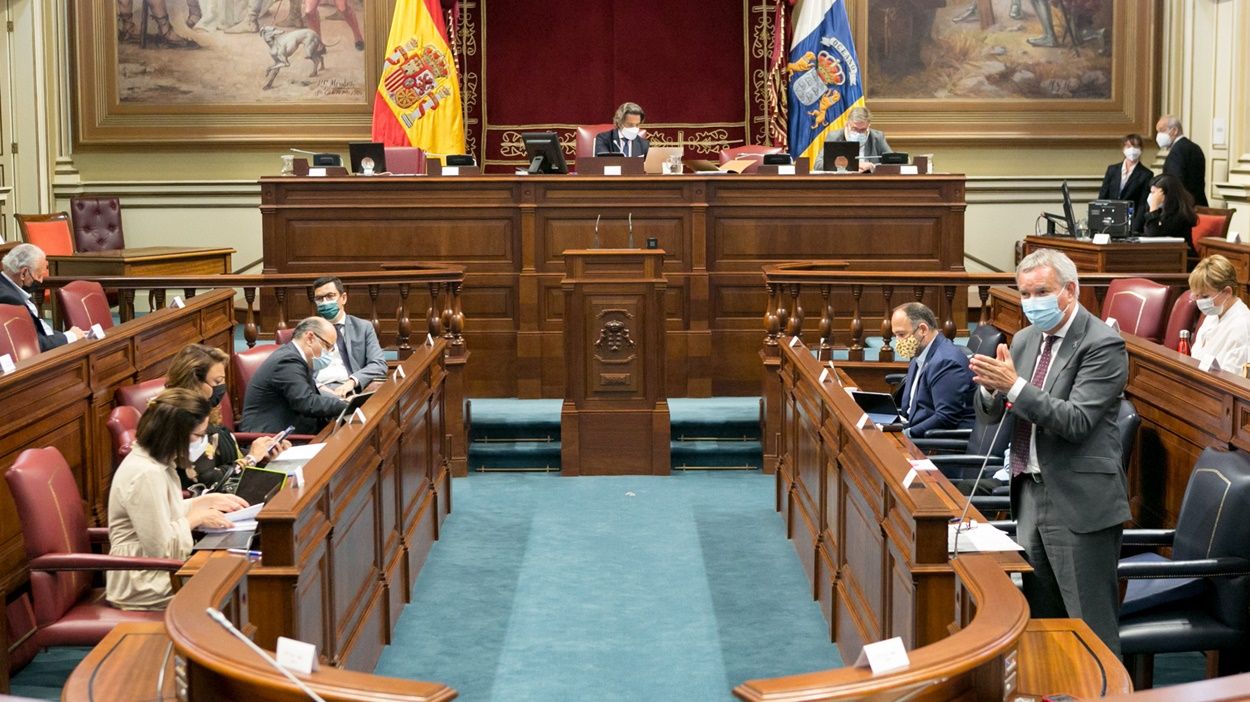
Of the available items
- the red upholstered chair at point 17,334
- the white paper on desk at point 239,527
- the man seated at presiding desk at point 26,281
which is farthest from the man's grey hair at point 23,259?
the white paper on desk at point 239,527

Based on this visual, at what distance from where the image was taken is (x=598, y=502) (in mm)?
7754

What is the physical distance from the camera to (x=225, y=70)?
515 inches

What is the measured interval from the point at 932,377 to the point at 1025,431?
238cm

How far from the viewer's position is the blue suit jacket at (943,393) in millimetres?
6629

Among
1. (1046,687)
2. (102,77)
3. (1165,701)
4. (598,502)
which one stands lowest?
(598,502)

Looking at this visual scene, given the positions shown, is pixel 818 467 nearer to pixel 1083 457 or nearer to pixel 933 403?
pixel 933 403

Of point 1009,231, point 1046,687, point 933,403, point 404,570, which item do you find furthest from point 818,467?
point 1009,231

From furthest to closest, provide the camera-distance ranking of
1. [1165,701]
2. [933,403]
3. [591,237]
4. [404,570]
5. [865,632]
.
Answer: [591,237] < [933,403] < [404,570] < [865,632] < [1165,701]

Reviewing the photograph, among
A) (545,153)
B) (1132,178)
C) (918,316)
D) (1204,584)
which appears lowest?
(1204,584)

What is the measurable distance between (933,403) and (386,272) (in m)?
3.51

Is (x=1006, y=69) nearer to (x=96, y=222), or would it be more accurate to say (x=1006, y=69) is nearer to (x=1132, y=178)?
(x=1132, y=178)

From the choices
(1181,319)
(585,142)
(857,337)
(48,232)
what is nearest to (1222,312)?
(1181,319)

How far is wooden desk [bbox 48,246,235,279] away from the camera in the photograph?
1110 cm

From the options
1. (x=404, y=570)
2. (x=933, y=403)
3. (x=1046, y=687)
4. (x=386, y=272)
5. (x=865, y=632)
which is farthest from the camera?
(x=386, y=272)
